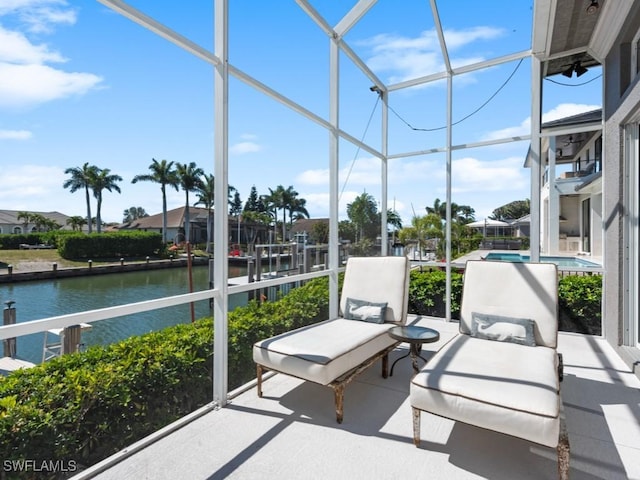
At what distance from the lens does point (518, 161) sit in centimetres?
538

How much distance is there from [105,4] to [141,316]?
44.0 ft

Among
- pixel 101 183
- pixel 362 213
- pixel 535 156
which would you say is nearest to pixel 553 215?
pixel 535 156

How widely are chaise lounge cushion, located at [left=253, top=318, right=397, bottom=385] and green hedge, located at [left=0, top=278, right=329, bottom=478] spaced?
508mm

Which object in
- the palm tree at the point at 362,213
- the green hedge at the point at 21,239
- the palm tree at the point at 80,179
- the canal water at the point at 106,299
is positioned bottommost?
the canal water at the point at 106,299

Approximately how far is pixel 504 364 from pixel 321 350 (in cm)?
129

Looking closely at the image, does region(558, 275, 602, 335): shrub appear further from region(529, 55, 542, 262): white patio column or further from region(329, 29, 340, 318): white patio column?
region(329, 29, 340, 318): white patio column

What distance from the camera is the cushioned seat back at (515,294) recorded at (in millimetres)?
2990

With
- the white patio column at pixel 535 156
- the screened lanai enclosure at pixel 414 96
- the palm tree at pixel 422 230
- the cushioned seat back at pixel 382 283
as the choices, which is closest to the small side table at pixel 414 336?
the cushioned seat back at pixel 382 283

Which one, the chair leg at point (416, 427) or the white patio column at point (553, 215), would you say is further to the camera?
the white patio column at point (553, 215)

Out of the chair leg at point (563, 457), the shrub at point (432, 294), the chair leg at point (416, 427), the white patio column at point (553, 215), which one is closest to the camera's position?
the chair leg at point (563, 457)

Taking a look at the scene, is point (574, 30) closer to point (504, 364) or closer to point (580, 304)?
point (580, 304)

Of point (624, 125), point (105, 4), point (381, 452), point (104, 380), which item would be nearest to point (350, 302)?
point (381, 452)

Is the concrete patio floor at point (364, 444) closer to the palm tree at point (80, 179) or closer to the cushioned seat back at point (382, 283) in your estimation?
the cushioned seat back at point (382, 283)

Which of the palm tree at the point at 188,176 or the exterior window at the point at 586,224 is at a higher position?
the palm tree at the point at 188,176
